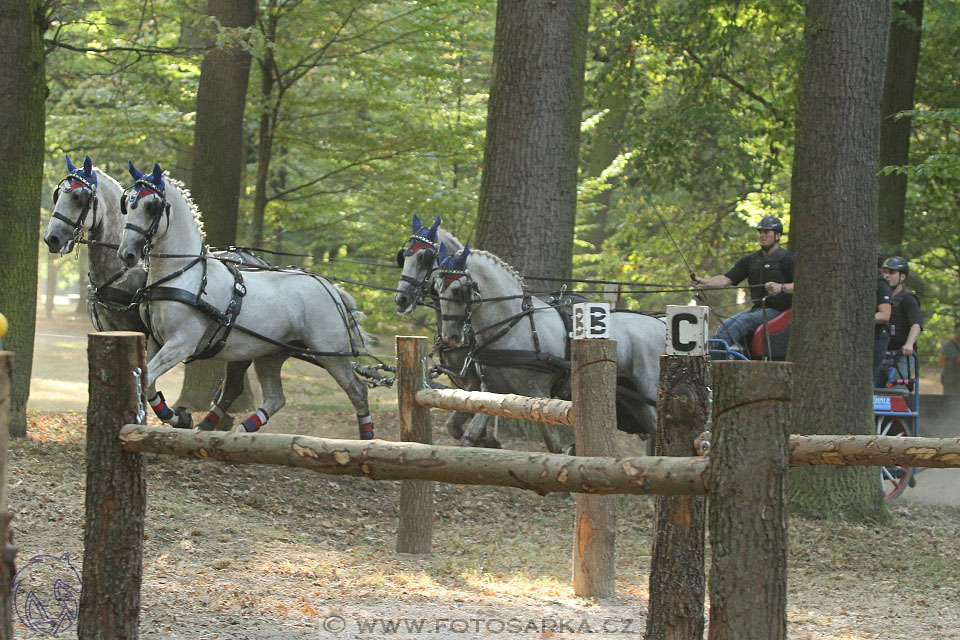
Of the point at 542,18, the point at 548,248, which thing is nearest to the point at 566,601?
the point at 548,248

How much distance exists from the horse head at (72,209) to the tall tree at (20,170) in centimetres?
117

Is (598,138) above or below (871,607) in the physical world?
above

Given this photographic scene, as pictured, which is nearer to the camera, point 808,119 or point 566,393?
point 808,119

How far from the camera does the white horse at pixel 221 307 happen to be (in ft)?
27.8

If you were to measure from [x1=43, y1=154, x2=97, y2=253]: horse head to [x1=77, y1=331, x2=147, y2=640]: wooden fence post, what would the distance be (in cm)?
475

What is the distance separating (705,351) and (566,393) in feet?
17.9

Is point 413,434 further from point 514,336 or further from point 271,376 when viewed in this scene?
point 271,376

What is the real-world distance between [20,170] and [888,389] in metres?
9.33

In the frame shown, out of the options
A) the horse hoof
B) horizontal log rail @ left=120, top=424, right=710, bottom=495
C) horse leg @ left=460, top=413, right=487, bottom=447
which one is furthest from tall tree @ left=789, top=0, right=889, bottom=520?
horizontal log rail @ left=120, top=424, right=710, bottom=495

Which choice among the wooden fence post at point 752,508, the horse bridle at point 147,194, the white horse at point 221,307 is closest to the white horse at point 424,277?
the white horse at point 221,307

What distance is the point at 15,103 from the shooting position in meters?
9.40

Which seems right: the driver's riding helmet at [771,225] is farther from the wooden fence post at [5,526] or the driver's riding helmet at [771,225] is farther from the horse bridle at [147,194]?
the wooden fence post at [5,526]

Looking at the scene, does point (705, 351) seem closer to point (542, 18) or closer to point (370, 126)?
point (542, 18)

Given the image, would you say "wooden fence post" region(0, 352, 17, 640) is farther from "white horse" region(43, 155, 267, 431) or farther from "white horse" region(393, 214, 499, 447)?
"white horse" region(393, 214, 499, 447)
